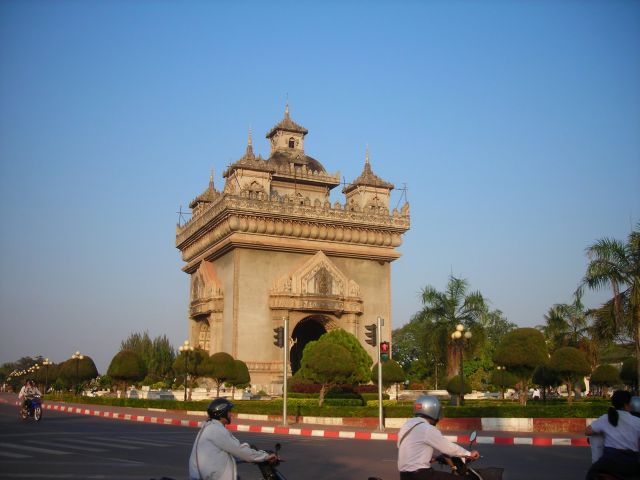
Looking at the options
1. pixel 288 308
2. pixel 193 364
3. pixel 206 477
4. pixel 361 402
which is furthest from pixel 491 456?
pixel 288 308

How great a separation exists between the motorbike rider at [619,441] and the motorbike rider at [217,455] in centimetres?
304

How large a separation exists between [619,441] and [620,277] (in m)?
18.6

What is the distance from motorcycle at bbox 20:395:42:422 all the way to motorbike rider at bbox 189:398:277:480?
1854 centimetres

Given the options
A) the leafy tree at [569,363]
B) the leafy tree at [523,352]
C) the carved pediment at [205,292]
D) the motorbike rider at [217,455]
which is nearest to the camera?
the motorbike rider at [217,455]

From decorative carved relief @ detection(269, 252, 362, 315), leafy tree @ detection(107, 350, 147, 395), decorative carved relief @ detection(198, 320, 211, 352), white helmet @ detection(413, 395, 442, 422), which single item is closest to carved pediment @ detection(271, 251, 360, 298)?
decorative carved relief @ detection(269, 252, 362, 315)

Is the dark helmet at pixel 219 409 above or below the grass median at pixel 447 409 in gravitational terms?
above

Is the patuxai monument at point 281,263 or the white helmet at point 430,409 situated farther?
the patuxai monument at point 281,263

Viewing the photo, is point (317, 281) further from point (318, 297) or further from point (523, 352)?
point (523, 352)

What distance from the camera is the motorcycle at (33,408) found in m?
23.0

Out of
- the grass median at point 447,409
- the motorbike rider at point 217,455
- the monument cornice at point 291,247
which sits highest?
the monument cornice at point 291,247

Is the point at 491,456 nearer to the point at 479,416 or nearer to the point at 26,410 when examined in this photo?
the point at 479,416

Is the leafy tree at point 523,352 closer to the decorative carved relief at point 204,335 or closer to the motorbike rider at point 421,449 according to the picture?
the motorbike rider at point 421,449

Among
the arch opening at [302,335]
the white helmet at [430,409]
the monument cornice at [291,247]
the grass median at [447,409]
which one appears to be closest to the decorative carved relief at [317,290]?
the monument cornice at [291,247]

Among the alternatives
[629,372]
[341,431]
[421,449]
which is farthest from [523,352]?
[421,449]
